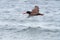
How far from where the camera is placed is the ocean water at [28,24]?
21108mm

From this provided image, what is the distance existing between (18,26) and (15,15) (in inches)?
197

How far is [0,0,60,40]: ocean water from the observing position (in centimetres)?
2111

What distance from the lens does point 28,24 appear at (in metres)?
24.7

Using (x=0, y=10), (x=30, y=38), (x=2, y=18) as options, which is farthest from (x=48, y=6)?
(x=30, y=38)

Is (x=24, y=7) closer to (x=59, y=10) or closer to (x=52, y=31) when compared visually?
(x=59, y=10)

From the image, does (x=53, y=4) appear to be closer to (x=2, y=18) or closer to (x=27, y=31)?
(x=2, y=18)

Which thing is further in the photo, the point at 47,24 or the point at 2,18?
the point at 2,18

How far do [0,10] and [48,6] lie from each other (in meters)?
5.17

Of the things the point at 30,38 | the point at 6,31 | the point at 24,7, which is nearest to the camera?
the point at 30,38

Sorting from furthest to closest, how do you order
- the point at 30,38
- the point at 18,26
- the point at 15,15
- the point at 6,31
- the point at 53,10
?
the point at 53,10, the point at 15,15, the point at 18,26, the point at 6,31, the point at 30,38

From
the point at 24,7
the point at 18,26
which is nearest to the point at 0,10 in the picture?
the point at 24,7

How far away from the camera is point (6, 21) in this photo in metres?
26.0

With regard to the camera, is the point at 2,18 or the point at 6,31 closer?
the point at 6,31

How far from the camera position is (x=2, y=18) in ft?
89.3
